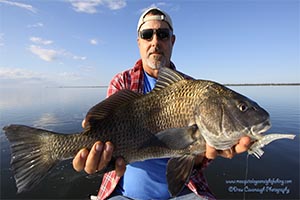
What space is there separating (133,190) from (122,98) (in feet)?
4.19

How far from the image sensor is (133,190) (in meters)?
3.12

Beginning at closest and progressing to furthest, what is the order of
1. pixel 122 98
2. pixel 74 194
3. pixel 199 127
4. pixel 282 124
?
pixel 199 127 < pixel 122 98 < pixel 74 194 < pixel 282 124

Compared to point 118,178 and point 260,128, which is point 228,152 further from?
point 118,178

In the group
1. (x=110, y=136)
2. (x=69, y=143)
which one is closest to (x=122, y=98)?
(x=110, y=136)

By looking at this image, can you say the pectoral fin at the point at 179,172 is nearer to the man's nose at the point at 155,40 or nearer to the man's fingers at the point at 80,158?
the man's fingers at the point at 80,158

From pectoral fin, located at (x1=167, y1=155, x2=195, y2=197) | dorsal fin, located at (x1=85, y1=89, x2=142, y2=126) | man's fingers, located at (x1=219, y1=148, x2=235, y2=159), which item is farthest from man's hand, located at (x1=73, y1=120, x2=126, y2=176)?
man's fingers, located at (x1=219, y1=148, x2=235, y2=159)

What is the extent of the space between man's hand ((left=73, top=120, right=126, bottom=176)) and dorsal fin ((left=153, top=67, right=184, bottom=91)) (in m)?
0.81

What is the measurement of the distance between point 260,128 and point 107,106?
147 cm

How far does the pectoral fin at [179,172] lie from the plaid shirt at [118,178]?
2.61ft

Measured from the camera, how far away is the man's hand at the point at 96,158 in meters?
2.35

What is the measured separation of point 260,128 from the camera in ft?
7.51

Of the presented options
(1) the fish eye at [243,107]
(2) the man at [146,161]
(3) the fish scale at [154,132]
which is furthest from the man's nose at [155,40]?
(1) the fish eye at [243,107]

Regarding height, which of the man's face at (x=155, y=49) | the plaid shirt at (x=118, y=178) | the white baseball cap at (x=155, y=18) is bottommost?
the plaid shirt at (x=118, y=178)

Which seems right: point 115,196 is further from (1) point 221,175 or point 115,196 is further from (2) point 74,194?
(1) point 221,175
